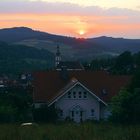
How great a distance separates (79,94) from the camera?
47156 mm

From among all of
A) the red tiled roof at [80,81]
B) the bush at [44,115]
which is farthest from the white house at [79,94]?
the bush at [44,115]

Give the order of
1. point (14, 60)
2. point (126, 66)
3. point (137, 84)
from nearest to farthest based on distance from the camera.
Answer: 1. point (137, 84)
2. point (126, 66)
3. point (14, 60)

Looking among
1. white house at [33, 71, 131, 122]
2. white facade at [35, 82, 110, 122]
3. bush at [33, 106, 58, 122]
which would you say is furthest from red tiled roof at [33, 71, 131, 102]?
bush at [33, 106, 58, 122]

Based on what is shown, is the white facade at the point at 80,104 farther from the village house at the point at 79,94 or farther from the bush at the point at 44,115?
the bush at the point at 44,115

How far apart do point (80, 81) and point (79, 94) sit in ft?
4.11

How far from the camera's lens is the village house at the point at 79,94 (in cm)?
4669

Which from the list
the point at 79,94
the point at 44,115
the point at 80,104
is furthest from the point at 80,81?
the point at 44,115

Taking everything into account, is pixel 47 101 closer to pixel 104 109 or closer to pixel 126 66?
pixel 104 109

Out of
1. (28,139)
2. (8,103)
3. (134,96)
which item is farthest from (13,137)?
(8,103)

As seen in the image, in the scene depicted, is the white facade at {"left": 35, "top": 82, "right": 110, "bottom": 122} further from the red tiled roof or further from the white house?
the red tiled roof

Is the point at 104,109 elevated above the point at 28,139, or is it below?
below

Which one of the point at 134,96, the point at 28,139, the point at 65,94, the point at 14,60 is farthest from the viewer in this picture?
the point at 14,60

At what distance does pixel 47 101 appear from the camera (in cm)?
4716

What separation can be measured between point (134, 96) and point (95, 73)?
21.0 meters
